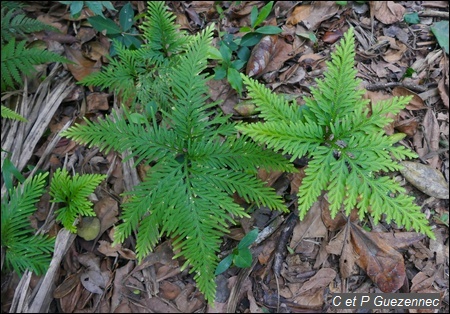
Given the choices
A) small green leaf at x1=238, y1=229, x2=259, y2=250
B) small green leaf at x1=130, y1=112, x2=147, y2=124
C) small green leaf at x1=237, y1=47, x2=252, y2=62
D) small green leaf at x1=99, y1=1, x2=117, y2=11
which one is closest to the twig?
small green leaf at x1=237, y1=47, x2=252, y2=62

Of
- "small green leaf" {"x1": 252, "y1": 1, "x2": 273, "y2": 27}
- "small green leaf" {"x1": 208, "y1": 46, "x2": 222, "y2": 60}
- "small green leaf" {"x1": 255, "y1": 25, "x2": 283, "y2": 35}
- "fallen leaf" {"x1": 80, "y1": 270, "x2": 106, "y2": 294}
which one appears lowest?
"fallen leaf" {"x1": 80, "y1": 270, "x2": 106, "y2": 294}

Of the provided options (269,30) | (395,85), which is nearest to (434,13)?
(395,85)

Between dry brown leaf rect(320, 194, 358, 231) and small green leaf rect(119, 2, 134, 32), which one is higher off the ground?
small green leaf rect(119, 2, 134, 32)

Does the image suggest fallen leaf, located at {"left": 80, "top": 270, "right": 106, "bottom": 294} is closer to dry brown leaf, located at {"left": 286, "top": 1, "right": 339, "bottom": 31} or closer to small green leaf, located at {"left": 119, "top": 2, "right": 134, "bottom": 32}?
small green leaf, located at {"left": 119, "top": 2, "right": 134, "bottom": 32}

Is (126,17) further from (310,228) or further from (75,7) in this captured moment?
(310,228)

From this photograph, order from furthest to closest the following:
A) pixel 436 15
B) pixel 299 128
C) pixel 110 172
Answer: pixel 436 15
pixel 110 172
pixel 299 128

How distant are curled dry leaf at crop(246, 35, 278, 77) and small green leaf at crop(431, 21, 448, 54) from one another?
104 cm

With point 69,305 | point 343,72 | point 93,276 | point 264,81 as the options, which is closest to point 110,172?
point 93,276

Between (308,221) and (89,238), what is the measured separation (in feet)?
4.10

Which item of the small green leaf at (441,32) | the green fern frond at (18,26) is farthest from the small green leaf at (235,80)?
the small green leaf at (441,32)

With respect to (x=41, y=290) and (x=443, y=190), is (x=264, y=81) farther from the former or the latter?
(x=41, y=290)

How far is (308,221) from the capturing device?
2199 mm

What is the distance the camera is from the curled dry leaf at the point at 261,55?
245cm

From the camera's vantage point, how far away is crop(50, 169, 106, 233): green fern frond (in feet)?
6.95
